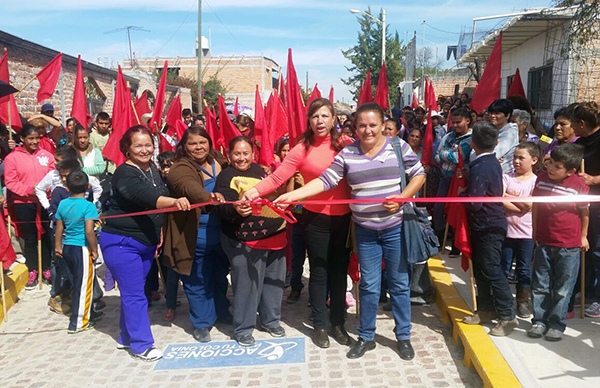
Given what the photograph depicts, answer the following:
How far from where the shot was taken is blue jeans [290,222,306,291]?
18.7 ft

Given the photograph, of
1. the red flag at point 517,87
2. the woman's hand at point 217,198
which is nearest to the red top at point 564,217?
the woman's hand at point 217,198

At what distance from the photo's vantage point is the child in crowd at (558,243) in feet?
13.2

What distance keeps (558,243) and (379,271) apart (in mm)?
1467

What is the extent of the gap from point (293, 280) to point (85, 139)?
356 cm

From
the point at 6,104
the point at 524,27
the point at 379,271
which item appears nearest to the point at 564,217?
the point at 379,271

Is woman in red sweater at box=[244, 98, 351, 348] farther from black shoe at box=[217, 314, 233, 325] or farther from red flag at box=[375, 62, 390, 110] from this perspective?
red flag at box=[375, 62, 390, 110]

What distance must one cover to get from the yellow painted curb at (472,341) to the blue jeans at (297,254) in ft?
5.02

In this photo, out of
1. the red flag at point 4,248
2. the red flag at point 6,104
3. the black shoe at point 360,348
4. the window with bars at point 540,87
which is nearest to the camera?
the black shoe at point 360,348

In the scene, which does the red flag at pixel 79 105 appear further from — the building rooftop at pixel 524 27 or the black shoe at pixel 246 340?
the building rooftop at pixel 524 27

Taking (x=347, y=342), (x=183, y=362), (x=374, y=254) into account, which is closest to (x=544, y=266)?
(x=374, y=254)

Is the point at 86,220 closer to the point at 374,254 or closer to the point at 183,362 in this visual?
the point at 183,362

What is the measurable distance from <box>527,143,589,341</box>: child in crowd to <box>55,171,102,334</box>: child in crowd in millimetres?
4157

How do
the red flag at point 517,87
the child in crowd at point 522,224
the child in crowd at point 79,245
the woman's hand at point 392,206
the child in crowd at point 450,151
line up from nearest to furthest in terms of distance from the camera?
1. the woman's hand at point 392,206
2. the child in crowd at point 522,224
3. the child in crowd at point 79,245
4. the child in crowd at point 450,151
5. the red flag at point 517,87

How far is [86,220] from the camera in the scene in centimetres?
497
